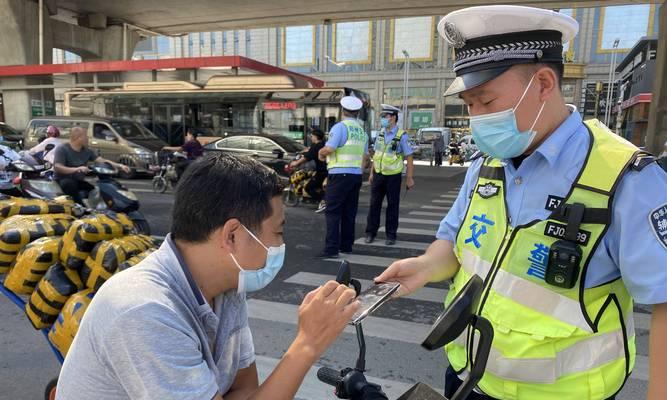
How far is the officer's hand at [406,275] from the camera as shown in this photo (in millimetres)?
1625

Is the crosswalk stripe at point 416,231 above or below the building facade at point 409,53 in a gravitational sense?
below

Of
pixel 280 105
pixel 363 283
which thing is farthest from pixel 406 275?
pixel 280 105

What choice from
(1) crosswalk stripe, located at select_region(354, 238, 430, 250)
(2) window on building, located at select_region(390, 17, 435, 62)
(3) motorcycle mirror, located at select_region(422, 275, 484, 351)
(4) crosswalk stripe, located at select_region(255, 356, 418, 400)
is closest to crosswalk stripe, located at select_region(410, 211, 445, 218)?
(1) crosswalk stripe, located at select_region(354, 238, 430, 250)

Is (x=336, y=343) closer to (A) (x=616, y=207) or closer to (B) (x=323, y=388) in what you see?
(B) (x=323, y=388)

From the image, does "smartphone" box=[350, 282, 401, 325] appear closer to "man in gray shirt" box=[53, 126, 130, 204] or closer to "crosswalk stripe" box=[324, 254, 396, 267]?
"crosswalk stripe" box=[324, 254, 396, 267]

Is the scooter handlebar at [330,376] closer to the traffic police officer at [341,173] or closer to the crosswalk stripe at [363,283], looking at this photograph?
the crosswalk stripe at [363,283]

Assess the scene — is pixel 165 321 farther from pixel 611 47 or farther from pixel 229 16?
pixel 611 47

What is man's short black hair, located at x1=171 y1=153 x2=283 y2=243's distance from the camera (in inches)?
50.8

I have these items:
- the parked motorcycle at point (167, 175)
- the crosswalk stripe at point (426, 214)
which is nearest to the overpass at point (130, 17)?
the crosswalk stripe at point (426, 214)

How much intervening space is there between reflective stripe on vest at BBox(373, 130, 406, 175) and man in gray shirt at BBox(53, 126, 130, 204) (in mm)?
3808

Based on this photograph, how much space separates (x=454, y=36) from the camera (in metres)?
1.44

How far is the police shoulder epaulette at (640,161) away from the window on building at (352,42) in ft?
161

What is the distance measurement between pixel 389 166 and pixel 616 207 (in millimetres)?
5304

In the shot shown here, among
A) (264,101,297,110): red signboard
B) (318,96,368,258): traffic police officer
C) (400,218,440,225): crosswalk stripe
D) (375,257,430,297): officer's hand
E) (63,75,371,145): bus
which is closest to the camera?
(375,257,430,297): officer's hand
